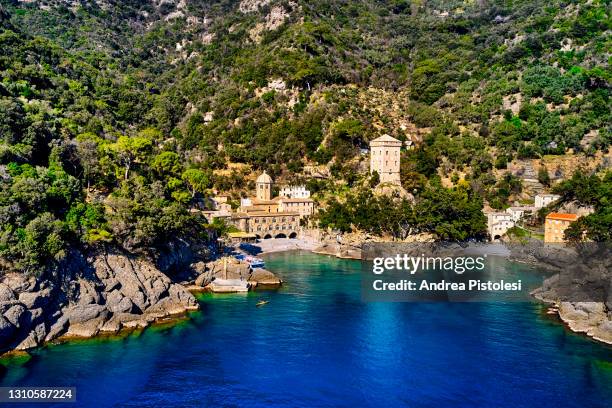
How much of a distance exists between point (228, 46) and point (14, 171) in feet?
223

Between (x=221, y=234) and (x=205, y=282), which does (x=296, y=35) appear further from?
(x=205, y=282)

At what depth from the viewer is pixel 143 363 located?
25.6m

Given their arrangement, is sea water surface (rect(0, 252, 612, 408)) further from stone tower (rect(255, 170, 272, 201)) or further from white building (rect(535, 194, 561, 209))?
stone tower (rect(255, 170, 272, 201))

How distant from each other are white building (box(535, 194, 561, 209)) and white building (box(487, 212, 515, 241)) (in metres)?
3.91

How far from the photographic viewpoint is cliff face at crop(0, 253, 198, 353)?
2614 cm

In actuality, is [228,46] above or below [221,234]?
above

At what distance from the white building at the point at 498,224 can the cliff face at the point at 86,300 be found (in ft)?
104

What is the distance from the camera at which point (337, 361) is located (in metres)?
26.7

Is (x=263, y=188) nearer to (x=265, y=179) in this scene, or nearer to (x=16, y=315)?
(x=265, y=179)

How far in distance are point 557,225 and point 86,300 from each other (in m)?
38.2

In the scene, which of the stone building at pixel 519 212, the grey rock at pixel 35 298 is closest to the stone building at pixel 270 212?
the stone building at pixel 519 212

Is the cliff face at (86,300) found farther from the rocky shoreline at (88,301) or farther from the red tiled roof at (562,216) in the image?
the red tiled roof at (562,216)

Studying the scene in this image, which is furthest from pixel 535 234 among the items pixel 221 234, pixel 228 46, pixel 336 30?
pixel 228 46

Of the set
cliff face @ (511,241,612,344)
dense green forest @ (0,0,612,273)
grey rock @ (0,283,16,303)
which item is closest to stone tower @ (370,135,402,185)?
dense green forest @ (0,0,612,273)
